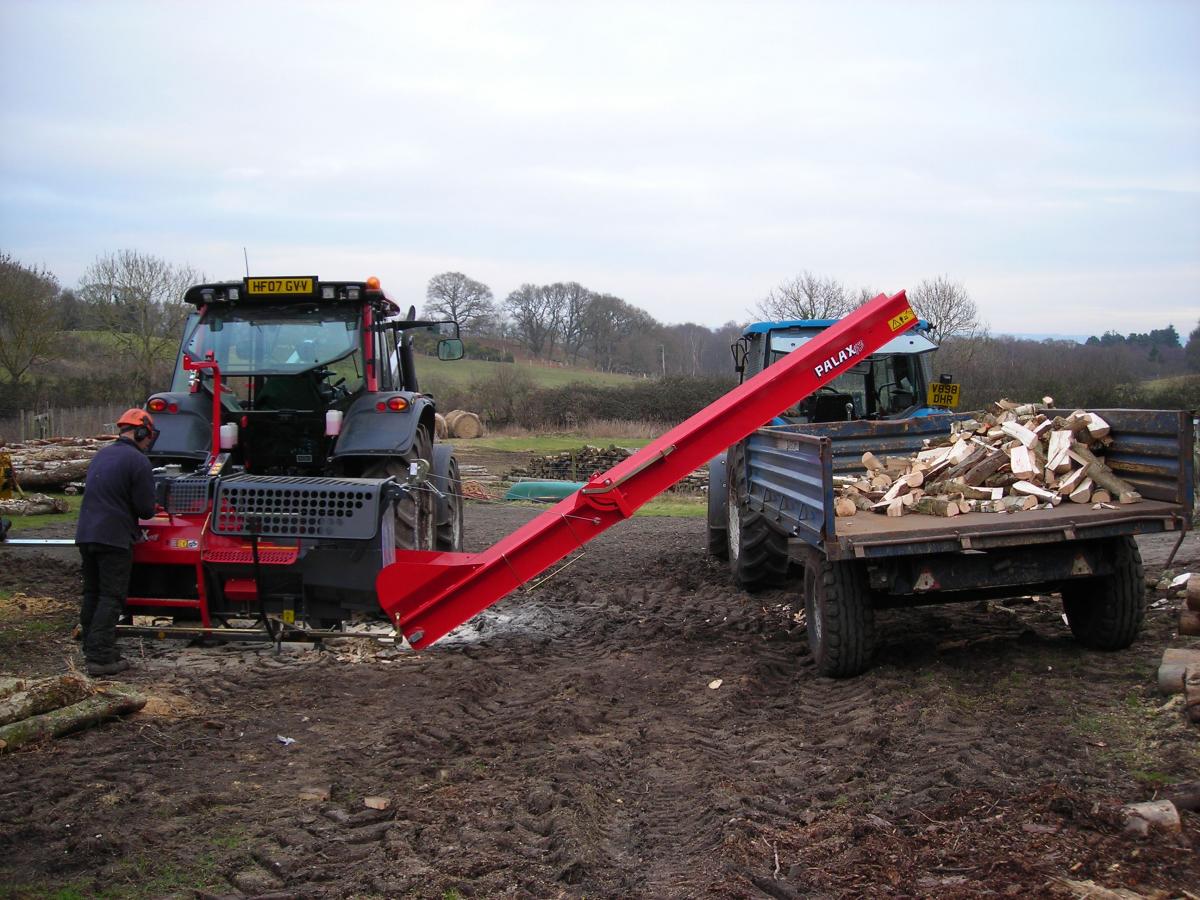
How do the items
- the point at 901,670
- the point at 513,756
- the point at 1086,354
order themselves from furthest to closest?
the point at 1086,354
the point at 901,670
the point at 513,756

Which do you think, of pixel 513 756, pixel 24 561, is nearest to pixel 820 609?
pixel 513 756

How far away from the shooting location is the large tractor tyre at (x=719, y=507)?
9.67 m

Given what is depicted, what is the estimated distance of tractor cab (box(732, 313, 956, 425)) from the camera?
29.4 ft

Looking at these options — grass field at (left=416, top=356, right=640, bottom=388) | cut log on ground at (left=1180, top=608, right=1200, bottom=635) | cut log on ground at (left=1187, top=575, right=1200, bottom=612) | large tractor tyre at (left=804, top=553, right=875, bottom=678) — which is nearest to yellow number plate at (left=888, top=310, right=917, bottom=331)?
large tractor tyre at (left=804, top=553, right=875, bottom=678)

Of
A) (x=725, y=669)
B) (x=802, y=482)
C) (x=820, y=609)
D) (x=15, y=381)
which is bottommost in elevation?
(x=725, y=669)

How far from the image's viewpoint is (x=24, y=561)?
9.64 meters

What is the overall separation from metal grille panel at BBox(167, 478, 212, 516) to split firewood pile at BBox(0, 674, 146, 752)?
1.35 metres

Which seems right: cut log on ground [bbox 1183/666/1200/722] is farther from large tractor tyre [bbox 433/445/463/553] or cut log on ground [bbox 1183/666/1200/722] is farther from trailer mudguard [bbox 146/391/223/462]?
trailer mudguard [bbox 146/391/223/462]

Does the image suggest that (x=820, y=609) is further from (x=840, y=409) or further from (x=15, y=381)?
(x=15, y=381)

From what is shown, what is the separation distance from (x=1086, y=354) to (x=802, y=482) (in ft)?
87.9

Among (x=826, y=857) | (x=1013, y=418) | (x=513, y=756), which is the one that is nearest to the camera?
(x=826, y=857)

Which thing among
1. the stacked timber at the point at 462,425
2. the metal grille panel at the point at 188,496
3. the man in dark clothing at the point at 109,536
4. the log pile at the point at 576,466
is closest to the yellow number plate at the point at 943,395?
the metal grille panel at the point at 188,496

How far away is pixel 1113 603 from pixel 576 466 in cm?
1683

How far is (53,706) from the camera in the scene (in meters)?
4.84
